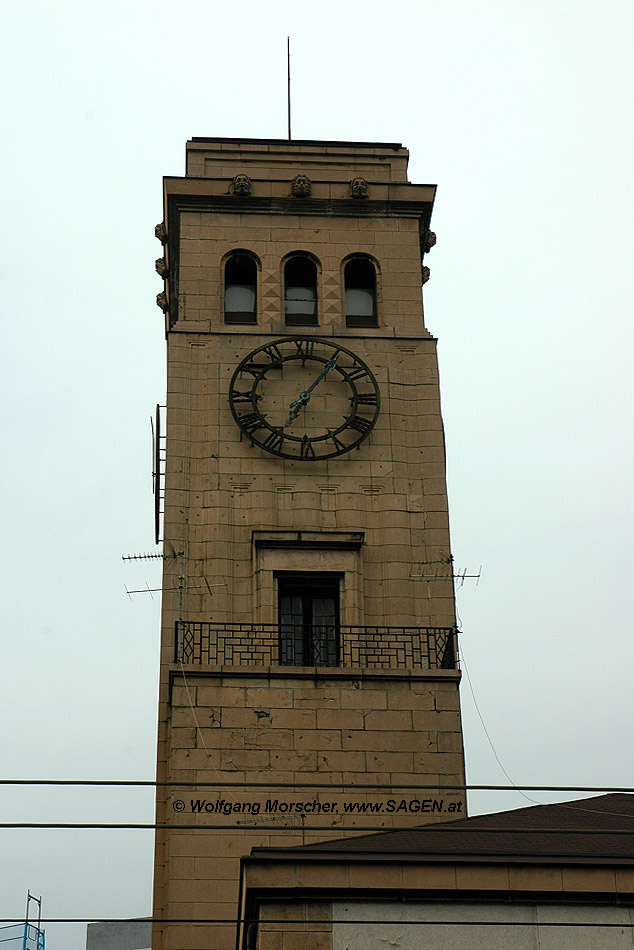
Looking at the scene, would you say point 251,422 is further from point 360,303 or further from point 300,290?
point 360,303

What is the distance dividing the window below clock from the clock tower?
0.15 feet

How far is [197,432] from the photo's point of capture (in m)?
36.6

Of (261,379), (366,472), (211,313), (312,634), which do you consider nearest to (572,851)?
(312,634)

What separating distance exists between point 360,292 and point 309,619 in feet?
31.4

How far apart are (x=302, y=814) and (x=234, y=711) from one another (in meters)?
2.62

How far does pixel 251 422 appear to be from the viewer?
36.5m

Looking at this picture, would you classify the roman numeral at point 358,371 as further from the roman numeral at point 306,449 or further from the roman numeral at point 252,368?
the roman numeral at point 306,449

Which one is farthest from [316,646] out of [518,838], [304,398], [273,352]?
[518,838]

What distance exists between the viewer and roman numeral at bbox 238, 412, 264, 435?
36.4m

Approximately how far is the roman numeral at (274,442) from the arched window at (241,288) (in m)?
3.78

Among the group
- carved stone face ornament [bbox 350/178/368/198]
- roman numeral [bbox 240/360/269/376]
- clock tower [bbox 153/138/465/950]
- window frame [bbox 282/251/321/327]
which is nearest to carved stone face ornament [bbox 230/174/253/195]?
clock tower [bbox 153/138/465/950]

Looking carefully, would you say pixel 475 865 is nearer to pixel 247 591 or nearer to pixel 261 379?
pixel 247 591

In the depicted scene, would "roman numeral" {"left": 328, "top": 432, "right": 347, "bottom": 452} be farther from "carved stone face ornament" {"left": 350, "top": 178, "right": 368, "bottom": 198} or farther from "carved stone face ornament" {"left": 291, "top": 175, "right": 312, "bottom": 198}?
"carved stone face ornament" {"left": 350, "top": 178, "right": 368, "bottom": 198}

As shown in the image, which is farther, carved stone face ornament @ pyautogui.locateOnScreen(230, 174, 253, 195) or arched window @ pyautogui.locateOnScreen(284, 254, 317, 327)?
carved stone face ornament @ pyautogui.locateOnScreen(230, 174, 253, 195)
